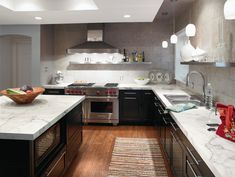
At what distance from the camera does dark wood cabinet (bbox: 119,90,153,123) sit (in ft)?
15.7

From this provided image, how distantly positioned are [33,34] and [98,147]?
304cm

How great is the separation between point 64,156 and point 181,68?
344 cm

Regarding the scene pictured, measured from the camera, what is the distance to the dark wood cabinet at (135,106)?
4793 millimetres

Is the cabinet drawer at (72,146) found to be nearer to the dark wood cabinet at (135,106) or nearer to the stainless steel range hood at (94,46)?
the dark wood cabinet at (135,106)

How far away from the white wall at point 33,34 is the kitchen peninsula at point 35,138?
2388 millimetres

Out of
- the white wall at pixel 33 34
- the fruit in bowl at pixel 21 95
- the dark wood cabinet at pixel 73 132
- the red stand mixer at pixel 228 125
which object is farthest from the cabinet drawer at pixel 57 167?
the white wall at pixel 33 34

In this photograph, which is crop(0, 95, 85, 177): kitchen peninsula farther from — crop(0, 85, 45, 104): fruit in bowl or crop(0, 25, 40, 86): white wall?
crop(0, 25, 40, 86): white wall

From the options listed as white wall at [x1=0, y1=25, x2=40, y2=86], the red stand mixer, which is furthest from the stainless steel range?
the red stand mixer

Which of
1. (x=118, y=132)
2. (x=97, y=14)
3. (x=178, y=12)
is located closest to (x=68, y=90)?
(x=118, y=132)

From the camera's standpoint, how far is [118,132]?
442cm

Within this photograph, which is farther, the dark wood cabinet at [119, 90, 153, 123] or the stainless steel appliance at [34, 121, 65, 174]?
the dark wood cabinet at [119, 90, 153, 123]

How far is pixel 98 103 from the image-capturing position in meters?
4.84

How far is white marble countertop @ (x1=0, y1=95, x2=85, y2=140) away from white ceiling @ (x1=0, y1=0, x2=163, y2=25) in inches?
67.2

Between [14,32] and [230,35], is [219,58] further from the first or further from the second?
[14,32]
